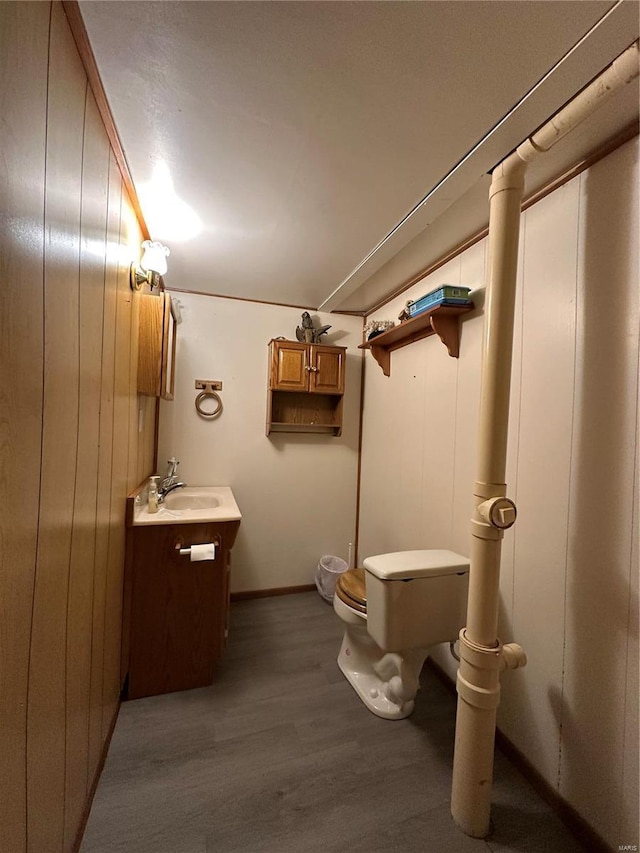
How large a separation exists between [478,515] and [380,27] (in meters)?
1.40

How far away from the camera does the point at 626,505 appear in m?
1.02

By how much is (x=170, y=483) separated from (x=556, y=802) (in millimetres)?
2259

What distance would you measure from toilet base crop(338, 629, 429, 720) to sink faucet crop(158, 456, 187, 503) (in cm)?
134

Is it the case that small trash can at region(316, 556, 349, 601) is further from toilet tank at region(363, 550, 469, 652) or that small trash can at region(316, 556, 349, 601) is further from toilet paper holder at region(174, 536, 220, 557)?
toilet paper holder at region(174, 536, 220, 557)

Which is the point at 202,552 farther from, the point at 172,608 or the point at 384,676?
the point at 384,676

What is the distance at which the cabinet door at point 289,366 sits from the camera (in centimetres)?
248

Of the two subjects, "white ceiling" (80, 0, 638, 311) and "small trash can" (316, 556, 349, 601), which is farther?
"small trash can" (316, 556, 349, 601)

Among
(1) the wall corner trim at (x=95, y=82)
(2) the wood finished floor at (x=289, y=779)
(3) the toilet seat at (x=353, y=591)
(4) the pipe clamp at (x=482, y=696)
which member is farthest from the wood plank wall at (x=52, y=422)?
(4) the pipe clamp at (x=482, y=696)

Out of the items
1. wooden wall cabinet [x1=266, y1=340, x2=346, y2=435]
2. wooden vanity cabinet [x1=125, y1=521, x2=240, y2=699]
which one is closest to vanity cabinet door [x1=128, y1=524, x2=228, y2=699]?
wooden vanity cabinet [x1=125, y1=521, x2=240, y2=699]

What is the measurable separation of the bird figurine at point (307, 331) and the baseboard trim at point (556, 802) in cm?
251

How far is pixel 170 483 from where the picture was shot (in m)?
2.11

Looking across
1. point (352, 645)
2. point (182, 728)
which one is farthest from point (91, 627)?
point (352, 645)

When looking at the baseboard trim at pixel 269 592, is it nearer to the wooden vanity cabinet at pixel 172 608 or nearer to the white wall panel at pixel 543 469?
the wooden vanity cabinet at pixel 172 608

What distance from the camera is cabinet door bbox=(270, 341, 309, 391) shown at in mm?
2484
